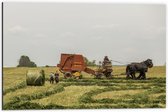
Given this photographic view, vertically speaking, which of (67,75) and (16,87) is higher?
(67,75)

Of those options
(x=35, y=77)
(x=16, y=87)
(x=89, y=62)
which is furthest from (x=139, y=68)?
(x=16, y=87)

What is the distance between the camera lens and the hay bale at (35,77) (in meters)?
4.50

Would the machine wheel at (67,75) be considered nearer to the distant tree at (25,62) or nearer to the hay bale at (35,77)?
the hay bale at (35,77)

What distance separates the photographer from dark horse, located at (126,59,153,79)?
4.62 m

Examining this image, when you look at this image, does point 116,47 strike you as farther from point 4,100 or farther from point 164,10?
point 4,100

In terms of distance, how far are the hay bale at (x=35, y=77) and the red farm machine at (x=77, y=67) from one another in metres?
0.17

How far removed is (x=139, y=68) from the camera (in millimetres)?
4645

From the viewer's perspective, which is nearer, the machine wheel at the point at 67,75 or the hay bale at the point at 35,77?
the hay bale at the point at 35,77

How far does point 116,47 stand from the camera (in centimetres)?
459

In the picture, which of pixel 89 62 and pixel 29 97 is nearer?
pixel 29 97

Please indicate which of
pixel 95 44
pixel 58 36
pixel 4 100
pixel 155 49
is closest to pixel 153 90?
pixel 155 49

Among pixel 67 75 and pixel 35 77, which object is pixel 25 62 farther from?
pixel 67 75

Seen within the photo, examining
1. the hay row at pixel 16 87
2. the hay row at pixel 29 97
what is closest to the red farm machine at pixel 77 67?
the hay row at pixel 29 97

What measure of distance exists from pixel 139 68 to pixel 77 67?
22.0 inches
